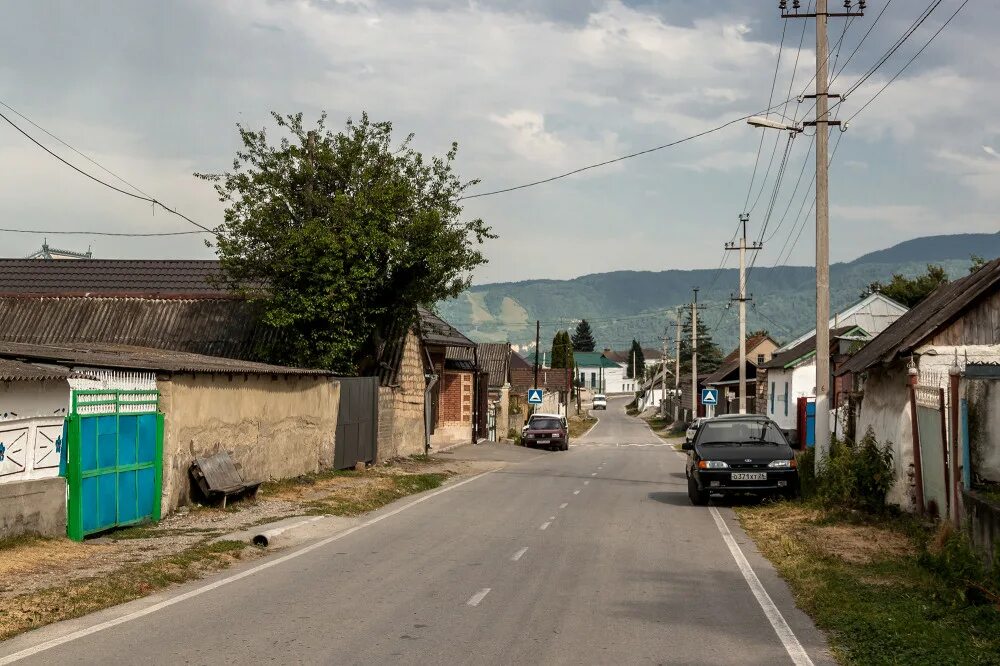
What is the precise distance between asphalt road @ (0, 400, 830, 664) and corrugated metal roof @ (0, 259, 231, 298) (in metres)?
25.2

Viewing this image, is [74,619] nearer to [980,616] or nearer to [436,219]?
[980,616]

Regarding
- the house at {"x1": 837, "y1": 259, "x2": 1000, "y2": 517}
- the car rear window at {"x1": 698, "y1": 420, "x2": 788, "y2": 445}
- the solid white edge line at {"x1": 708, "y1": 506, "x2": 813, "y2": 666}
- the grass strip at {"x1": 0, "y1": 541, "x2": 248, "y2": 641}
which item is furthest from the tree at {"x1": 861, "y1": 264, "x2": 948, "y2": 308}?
the grass strip at {"x1": 0, "y1": 541, "x2": 248, "y2": 641}

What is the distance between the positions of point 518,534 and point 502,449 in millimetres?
29702

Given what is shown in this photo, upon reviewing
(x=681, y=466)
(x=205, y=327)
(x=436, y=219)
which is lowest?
(x=681, y=466)

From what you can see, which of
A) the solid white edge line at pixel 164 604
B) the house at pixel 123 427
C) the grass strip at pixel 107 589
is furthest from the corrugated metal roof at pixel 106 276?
the grass strip at pixel 107 589

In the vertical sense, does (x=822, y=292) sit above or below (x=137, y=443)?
above

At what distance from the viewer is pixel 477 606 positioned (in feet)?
33.2

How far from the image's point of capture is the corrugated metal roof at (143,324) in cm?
3070

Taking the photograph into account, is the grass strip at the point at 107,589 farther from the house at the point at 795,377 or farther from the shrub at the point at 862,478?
the house at the point at 795,377

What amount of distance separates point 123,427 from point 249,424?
18.4 ft

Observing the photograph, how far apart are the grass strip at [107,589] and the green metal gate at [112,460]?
5.45 ft

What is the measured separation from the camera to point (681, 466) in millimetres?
37031

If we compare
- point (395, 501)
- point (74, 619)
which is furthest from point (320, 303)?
point (74, 619)

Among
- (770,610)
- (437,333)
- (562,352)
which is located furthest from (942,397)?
(562,352)
